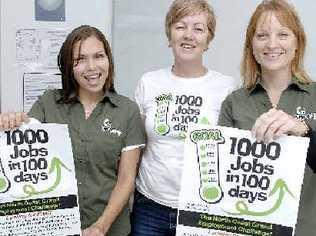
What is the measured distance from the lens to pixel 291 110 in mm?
1465

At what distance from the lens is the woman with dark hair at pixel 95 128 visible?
1646mm

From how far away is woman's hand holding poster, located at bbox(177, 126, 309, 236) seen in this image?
4.56 ft

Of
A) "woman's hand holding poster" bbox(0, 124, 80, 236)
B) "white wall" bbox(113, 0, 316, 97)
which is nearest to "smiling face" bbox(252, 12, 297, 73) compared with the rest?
"woman's hand holding poster" bbox(0, 124, 80, 236)

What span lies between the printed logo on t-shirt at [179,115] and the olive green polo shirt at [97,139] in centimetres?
8

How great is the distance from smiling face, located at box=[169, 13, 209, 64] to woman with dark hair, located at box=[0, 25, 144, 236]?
0.25 metres

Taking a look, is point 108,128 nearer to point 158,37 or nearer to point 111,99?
point 111,99

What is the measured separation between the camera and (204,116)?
1.71 m

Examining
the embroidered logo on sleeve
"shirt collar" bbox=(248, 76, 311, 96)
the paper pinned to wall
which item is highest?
the paper pinned to wall

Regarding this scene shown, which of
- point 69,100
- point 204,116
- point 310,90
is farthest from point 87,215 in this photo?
point 310,90

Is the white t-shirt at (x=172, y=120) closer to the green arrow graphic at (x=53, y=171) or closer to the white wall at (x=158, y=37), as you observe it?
the green arrow graphic at (x=53, y=171)

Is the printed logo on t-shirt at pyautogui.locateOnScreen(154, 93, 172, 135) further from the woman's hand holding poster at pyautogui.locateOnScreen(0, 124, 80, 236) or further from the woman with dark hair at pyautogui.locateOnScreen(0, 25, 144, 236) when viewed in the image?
the woman's hand holding poster at pyautogui.locateOnScreen(0, 124, 80, 236)

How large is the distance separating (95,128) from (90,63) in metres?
0.22

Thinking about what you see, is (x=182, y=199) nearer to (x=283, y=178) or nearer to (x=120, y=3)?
(x=283, y=178)

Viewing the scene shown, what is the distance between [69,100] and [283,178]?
2.51 feet
